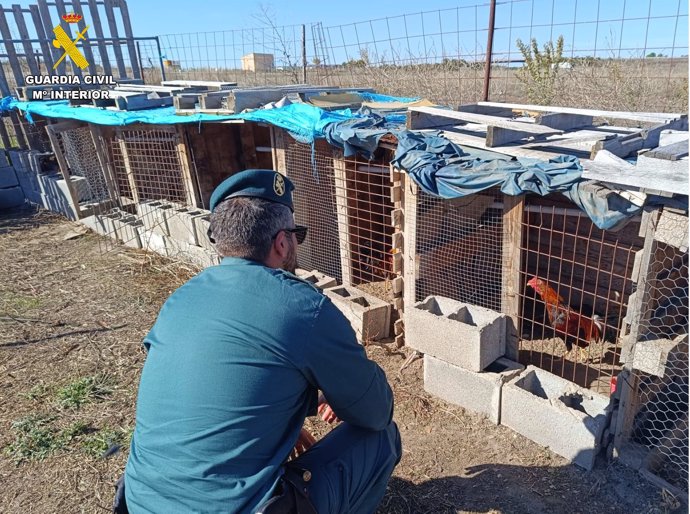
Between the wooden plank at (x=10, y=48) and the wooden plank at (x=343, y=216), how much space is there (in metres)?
8.05

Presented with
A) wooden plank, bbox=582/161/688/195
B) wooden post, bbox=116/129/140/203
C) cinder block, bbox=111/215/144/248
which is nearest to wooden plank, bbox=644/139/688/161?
wooden plank, bbox=582/161/688/195

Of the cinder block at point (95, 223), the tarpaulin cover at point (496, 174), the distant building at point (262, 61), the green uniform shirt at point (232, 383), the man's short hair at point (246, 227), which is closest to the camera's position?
the green uniform shirt at point (232, 383)

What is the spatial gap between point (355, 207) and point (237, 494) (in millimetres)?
3412

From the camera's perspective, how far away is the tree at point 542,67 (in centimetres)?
750

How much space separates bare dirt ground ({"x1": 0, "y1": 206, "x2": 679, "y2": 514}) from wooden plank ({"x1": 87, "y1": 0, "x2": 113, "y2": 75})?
675 centimetres

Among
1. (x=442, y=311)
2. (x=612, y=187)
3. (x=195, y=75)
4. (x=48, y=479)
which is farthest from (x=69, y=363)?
(x=195, y=75)

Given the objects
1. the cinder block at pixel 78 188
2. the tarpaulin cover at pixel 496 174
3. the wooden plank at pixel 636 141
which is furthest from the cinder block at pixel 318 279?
the cinder block at pixel 78 188

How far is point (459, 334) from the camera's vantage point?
11.3ft

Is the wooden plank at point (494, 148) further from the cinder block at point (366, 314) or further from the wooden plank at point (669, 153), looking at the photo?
the cinder block at point (366, 314)

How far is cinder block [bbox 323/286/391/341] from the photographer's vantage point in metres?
4.28

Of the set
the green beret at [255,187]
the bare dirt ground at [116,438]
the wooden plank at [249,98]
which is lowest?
the bare dirt ground at [116,438]

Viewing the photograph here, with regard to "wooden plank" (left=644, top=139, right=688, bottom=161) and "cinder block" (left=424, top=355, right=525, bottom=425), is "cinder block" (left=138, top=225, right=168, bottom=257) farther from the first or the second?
"wooden plank" (left=644, top=139, right=688, bottom=161)

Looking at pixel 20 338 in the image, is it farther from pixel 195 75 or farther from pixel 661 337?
pixel 195 75

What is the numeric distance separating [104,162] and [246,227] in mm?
6480
